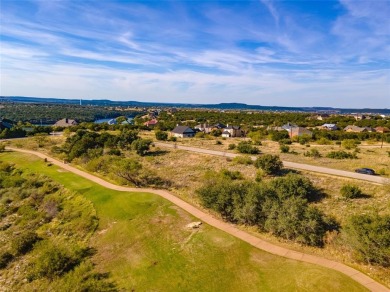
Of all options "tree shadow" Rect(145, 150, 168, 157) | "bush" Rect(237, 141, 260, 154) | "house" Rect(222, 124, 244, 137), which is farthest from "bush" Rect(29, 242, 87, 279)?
"house" Rect(222, 124, 244, 137)

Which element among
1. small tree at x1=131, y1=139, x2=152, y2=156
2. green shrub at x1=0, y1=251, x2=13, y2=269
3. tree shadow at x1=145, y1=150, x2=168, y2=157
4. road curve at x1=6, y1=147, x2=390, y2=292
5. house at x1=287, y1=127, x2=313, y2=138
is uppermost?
house at x1=287, y1=127, x2=313, y2=138

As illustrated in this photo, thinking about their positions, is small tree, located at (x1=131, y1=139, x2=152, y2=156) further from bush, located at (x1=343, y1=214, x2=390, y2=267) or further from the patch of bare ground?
bush, located at (x1=343, y1=214, x2=390, y2=267)

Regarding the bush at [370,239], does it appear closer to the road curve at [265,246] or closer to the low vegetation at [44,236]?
the road curve at [265,246]

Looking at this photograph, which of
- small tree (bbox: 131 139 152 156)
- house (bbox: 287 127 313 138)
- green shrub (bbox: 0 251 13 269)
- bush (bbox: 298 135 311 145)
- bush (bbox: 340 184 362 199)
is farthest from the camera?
house (bbox: 287 127 313 138)

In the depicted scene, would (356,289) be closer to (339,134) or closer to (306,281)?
(306,281)

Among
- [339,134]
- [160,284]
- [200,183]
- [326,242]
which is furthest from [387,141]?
[160,284]

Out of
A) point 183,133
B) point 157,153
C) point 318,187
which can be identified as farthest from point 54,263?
point 183,133

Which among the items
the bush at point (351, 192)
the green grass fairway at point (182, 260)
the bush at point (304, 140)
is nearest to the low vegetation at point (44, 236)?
the green grass fairway at point (182, 260)

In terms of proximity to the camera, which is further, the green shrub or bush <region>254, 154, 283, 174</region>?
bush <region>254, 154, 283, 174</region>
